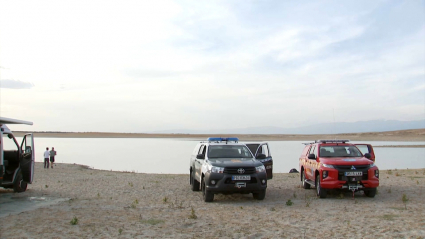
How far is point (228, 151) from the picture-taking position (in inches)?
503

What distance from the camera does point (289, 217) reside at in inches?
356

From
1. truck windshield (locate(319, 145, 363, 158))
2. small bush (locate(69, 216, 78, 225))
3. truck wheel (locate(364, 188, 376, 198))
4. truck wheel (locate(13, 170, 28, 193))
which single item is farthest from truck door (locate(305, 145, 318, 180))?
truck wheel (locate(13, 170, 28, 193))

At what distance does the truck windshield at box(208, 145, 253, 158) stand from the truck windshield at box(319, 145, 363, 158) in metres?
2.46

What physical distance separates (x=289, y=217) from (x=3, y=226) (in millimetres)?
5994

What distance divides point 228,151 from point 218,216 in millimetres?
3767

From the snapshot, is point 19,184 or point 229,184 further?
point 19,184

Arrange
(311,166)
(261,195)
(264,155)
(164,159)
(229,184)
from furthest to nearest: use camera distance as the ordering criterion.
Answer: (164,159), (311,166), (264,155), (261,195), (229,184)

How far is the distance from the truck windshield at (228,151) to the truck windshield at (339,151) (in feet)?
8.07

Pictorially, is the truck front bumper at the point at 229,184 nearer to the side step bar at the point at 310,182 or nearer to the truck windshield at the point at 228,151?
the truck windshield at the point at 228,151

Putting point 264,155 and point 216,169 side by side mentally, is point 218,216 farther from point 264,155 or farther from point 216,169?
point 264,155

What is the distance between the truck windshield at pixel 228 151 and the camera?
1260cm

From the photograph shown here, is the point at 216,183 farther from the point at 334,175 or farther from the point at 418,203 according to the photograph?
the point at 418,203

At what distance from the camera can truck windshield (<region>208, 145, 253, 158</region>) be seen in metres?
12.6

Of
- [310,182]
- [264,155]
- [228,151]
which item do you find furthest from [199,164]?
[310,182]
